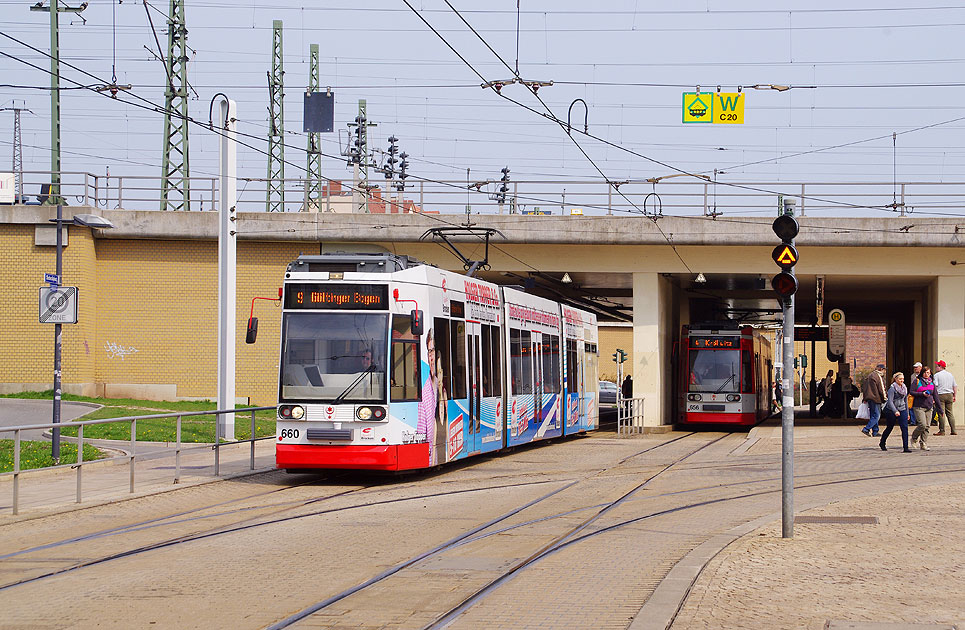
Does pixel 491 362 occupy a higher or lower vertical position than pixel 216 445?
higher

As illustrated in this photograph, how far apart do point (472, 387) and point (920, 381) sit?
9.14 m

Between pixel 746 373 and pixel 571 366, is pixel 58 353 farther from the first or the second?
pixel 746 373

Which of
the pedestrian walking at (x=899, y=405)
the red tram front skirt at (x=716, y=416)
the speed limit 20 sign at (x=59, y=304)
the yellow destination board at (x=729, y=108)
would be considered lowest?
the red tram front skirt at (x=716, y=416)

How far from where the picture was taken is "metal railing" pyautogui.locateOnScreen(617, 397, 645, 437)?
31547 millimetres

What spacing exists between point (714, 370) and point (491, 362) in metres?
16.9

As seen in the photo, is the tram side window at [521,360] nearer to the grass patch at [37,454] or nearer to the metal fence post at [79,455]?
the grass patch at [37,454]

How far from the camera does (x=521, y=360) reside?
74.4 feet

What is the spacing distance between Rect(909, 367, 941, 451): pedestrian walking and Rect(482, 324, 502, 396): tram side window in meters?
8.19

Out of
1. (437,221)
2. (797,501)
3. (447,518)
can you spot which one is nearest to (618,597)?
(447,518)

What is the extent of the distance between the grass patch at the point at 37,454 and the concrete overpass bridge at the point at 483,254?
18.2m

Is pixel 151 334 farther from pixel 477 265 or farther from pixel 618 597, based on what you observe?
pixel 618 597

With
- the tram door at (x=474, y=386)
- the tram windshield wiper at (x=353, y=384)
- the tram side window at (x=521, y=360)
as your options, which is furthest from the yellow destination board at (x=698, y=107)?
the tram windshield wiper at (x=353, y=384)

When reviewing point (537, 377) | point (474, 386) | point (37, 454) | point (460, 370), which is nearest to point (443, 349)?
point (460, 370)

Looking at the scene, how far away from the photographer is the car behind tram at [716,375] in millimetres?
35750
